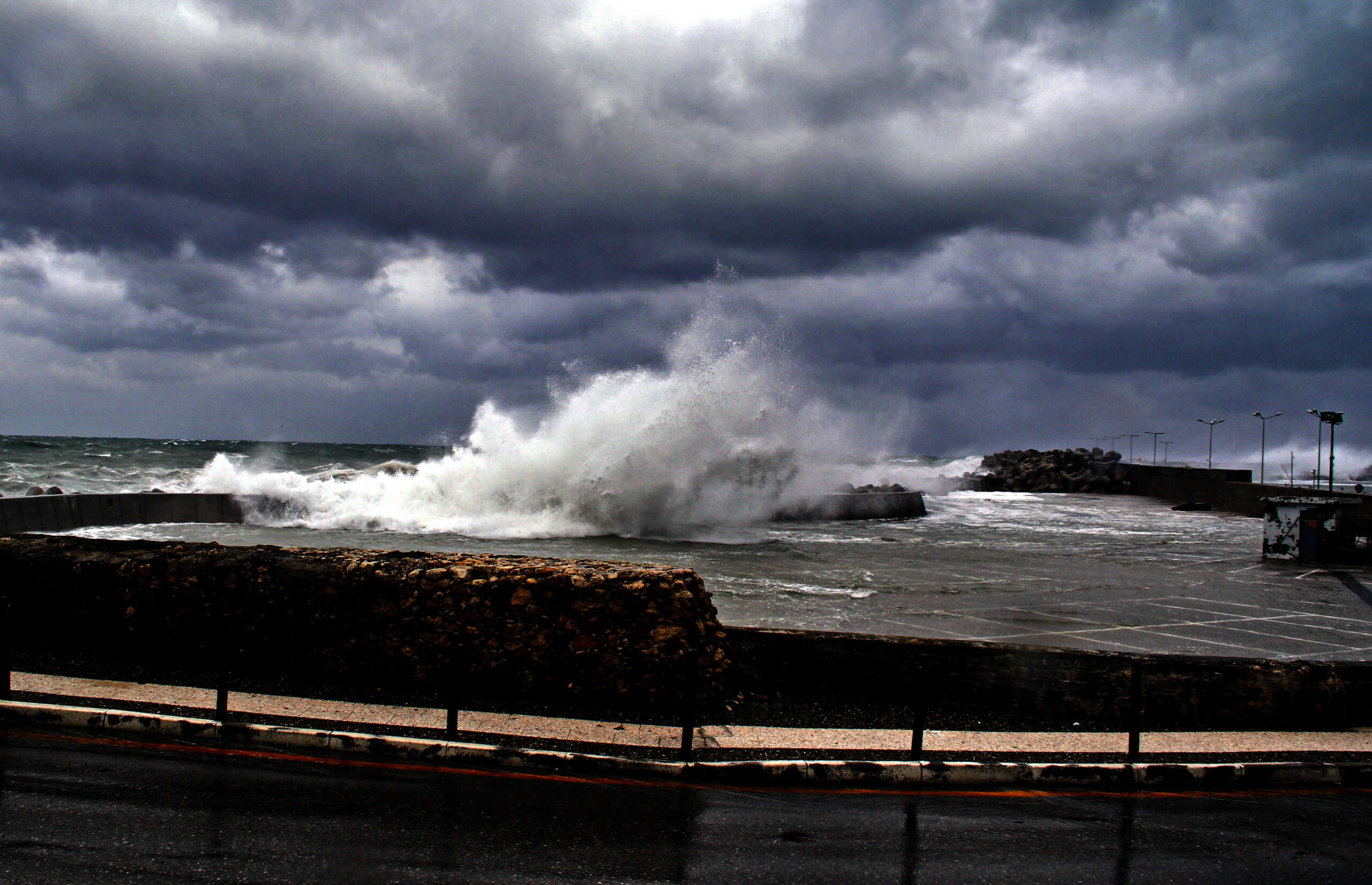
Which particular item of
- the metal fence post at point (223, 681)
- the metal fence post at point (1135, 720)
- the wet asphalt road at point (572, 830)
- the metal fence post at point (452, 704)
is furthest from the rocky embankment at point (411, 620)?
the metal fence post at point (1135, 720)

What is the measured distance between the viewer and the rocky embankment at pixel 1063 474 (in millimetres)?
63094

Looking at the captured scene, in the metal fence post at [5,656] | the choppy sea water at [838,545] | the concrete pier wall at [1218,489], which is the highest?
the concrete pier wall at [1218,489]

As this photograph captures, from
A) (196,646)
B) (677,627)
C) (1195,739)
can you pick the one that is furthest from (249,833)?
(1195,739)

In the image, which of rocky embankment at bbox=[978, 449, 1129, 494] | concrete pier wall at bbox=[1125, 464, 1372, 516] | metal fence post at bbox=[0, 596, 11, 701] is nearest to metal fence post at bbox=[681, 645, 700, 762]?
metal fence post at bbox=[0, 596, 11, 701]

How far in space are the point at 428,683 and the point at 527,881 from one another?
347 cm

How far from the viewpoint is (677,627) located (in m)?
7.05

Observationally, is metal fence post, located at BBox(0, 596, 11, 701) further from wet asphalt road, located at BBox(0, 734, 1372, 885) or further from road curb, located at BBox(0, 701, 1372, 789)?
wet asphalt road, located at BBox(0, 734, 1372, 885)

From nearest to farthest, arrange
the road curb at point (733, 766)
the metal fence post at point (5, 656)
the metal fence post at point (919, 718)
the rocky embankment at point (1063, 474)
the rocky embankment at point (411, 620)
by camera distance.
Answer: the road curb at point (733, 766) → the metal fence post at point (919, 718) → the metal fence post at point (5, 656) → the rocky embankment at point (411, 620) → the rocky embankment at point (1063, 474)

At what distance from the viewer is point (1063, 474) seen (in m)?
66.6

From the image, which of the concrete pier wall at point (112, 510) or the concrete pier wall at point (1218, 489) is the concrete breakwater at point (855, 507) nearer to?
the concrete pier wall at point (1218, 489)

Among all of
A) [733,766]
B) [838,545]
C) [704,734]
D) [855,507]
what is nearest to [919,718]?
[733,766]

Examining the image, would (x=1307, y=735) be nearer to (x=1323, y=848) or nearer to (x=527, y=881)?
(x=1323, y=848)

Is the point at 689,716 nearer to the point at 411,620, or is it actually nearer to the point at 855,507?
the point at 411,620

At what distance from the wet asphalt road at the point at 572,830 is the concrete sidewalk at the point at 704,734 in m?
0.67
